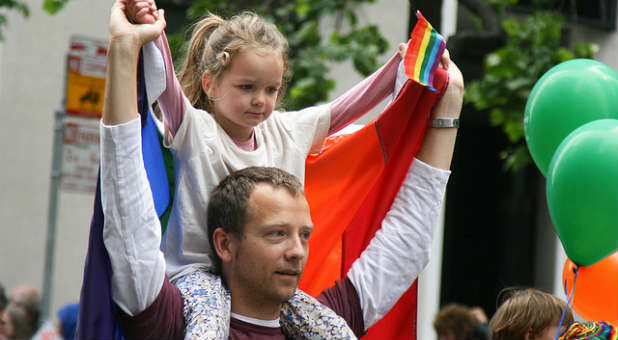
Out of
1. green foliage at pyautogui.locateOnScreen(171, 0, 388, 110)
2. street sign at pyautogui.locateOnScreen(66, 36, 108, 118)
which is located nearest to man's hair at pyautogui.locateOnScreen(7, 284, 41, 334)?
street sign at pyautogui.locateOnScreen(66, 36, 108, 118)

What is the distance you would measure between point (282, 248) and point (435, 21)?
1365 mm

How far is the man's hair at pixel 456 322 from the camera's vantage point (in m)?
5.98

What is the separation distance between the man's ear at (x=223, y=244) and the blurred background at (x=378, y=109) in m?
2.72

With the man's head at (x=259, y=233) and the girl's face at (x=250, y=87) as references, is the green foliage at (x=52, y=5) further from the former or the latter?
the man's head at (x=259, y=233)

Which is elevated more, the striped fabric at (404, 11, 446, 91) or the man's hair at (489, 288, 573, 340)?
the striped fabric at (404, 11, 446, 91)

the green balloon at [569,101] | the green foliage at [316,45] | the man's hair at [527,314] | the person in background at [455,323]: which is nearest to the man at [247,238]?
the green balloon at [569,101]

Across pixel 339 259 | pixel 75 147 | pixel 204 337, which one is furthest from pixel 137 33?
pixel 75 147

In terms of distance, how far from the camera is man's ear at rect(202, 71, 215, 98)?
2.71m

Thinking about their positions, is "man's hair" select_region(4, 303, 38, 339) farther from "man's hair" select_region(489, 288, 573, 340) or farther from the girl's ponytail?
the girl's ponytail

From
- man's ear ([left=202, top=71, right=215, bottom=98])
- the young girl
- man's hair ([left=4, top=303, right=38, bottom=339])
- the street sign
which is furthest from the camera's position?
man's hair ([left=4, top=303, right=38, bottom=339])

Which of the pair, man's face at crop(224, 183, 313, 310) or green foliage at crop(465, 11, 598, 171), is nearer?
man's face at crop(224, 183, 313, 310)

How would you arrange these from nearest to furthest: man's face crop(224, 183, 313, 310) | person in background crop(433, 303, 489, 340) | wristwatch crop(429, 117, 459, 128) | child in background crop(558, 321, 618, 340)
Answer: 1. man's face crop(224, 183, 313, 310)
2. wristwatch crop(429, 117, 459, 128)
3. child in background crop(558, 321, 618, 340)
4. person in background crop(433, 303, 489, 340)

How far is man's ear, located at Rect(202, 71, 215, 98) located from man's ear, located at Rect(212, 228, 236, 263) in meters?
0.46

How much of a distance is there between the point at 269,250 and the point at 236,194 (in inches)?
7.0
